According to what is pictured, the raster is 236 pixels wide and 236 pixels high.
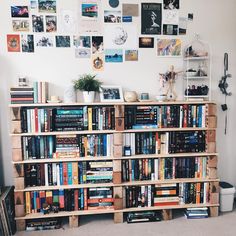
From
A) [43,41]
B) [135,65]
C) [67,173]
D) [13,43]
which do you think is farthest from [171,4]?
[67,173]

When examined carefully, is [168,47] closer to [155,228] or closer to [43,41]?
[43,41]

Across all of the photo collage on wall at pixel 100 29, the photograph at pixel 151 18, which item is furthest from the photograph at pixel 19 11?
the photograph at pixel 151 18

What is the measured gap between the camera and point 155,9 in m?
2.77

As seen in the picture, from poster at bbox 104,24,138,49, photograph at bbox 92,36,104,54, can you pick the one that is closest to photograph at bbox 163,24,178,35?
poster at bbox 104,24,138,49

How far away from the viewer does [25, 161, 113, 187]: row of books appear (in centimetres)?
259

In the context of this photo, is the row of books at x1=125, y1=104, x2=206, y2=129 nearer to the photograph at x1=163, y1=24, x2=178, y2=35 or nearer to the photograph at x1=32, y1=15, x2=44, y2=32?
the photograph at x1=163, y1=24, x2=178, y2=35

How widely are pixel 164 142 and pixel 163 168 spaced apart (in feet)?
0.87

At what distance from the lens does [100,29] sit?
8.94ft

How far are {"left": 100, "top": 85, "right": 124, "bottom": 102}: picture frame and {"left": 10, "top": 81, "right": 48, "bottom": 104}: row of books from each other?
565 millimetres

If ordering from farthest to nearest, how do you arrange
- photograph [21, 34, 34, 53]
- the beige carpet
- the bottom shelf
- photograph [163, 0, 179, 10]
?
1. photograph [163, 0, 179, 10]
2. photograph [21, 34, 34, 53]
3. the bottom shelf
4. the beige carpet

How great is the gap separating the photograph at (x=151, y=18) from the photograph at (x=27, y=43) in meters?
1.12

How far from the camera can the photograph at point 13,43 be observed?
8.67 ft

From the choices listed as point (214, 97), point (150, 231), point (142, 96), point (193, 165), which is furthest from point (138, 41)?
point (150, 231)

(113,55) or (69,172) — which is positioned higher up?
(113,55)
